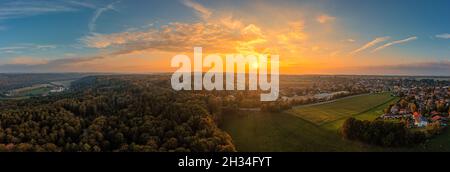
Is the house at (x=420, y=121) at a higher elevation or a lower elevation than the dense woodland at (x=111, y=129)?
lower

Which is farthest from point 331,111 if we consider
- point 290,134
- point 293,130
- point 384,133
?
point 290,134

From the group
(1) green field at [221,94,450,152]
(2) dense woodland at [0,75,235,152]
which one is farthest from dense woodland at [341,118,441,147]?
(2) dense woodland at [0,75,235,152]

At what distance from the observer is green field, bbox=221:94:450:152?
29828 mm

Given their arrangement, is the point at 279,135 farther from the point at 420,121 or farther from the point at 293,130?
the point at 420,121

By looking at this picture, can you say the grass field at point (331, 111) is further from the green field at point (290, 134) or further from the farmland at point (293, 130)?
the green field at point (290, 134)

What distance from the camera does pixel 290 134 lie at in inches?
1362

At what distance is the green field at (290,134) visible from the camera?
2983 centimetres

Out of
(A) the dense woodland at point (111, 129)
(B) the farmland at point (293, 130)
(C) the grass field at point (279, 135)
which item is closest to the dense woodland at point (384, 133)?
(B) the farmland at point (293, 130)

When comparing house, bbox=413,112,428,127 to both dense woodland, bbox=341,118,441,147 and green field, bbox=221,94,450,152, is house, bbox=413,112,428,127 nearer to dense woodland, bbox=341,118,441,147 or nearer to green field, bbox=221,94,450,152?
green field, bbox=221,94,450,152

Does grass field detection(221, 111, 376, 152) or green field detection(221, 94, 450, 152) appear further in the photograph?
grass field detection(221, 111, 376, 152)

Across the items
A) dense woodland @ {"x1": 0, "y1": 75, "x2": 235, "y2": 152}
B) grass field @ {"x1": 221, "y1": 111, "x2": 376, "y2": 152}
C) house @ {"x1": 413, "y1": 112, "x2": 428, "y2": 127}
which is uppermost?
dense woodland @ {"x1": 0, "y1": 75, "x2": 235, "y2": 152}

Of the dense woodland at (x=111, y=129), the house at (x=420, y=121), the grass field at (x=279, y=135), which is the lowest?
the grass field at (x=279, y=135)
